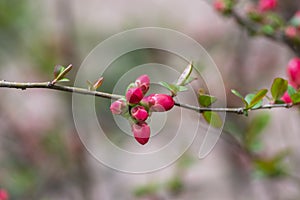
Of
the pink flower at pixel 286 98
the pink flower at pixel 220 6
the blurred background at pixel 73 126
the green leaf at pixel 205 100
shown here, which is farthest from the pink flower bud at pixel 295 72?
the blurred background at pixel 73 126

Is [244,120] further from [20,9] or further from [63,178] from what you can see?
[20,9]

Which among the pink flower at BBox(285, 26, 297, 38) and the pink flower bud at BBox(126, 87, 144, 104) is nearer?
the pink flower bud at BBox(126, 87, 144, 104)

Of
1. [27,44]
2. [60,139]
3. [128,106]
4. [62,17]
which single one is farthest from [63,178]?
[128,106]

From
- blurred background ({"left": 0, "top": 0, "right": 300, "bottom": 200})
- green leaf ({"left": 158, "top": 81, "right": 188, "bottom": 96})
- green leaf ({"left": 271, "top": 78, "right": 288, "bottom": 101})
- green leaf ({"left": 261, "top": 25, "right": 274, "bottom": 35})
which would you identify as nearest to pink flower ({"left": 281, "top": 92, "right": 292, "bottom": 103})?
green leaf ({"left": 271, "top": 78, "right": 288, "bottom": 101})

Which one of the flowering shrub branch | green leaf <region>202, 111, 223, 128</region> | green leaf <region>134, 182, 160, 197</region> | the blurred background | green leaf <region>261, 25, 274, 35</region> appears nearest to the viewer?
the flowering shrub branch

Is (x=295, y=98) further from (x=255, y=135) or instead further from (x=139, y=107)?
(x=255, y=135)

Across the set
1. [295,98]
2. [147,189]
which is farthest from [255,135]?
[295,98]

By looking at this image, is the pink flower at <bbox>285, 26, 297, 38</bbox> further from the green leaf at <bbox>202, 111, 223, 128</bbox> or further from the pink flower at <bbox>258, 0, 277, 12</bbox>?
the green leaf at <bbox>202, 111, 223, 128</bbox>
